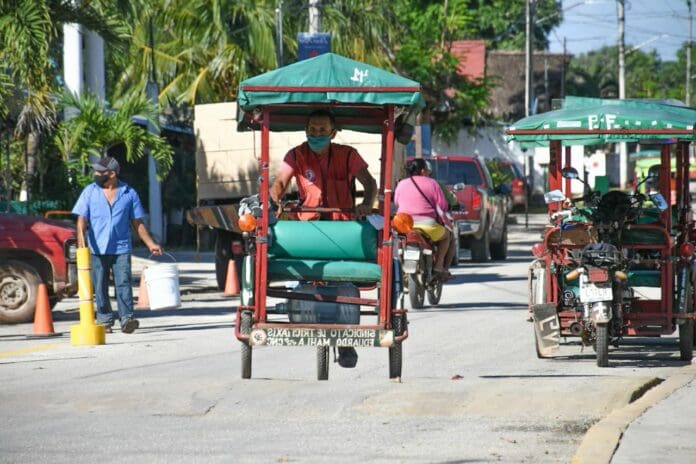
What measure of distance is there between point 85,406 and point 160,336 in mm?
5731

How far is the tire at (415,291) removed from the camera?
1872cm

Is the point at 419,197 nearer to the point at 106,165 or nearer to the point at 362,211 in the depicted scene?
the point at 106,165

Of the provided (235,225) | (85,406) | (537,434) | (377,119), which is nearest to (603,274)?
(377,119)

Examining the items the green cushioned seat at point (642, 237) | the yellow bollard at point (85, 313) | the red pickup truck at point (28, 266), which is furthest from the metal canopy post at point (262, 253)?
the red pickup truck at point (28, 266)

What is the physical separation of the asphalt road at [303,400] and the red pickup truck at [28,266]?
1.60m

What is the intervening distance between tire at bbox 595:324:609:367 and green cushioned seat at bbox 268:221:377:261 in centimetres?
280

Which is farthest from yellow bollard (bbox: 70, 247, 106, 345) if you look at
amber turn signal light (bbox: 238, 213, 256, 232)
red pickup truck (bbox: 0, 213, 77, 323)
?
amber turn signal light (bbox: 238, 213, 256, 232)

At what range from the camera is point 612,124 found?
13.4 m

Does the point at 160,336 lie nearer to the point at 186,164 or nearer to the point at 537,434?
the point at 537,434

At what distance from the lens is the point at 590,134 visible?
44.4ft

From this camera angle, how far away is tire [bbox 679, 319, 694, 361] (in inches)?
518

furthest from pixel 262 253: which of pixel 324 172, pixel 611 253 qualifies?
pixel 611 253

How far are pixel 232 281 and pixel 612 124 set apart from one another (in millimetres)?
9041

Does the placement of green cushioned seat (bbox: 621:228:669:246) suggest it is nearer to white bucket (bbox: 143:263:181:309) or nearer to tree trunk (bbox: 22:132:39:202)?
white bucket (bbox: 143:263:181:309)
